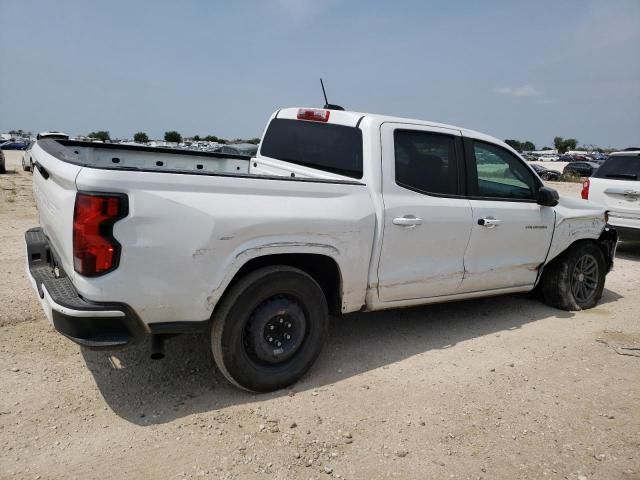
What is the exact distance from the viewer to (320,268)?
382 cm

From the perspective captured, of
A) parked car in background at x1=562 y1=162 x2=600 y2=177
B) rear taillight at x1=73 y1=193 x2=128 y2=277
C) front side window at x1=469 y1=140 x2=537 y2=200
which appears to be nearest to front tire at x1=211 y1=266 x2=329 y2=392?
rear taillight at x1=73 y1=193 x2=128 y2=277

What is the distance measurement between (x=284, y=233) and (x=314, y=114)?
1.53 meters

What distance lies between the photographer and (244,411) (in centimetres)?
331

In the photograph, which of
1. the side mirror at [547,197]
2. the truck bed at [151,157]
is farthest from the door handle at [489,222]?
the truck bed at [151,157]

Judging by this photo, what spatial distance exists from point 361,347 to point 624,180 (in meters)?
6.26

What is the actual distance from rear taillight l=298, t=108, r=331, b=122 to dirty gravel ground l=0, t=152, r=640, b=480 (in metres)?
1.88

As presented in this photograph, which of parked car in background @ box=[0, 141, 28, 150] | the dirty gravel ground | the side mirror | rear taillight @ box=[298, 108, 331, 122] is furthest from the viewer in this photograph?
parked car in background @ box=[0, 141, 28, 150]

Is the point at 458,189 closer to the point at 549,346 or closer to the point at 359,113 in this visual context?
the point at 359,113

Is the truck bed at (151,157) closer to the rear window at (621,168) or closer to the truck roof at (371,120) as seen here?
the truck roof at (371,120)

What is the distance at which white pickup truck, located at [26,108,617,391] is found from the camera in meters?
2.83

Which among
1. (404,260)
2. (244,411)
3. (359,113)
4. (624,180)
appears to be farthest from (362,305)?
(624,180)

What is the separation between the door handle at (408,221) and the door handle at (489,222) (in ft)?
2.45

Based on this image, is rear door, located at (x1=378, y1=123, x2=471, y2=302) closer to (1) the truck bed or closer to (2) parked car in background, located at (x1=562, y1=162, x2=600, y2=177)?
(1) the truck bed

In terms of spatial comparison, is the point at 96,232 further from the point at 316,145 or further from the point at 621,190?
the point at 621,190
